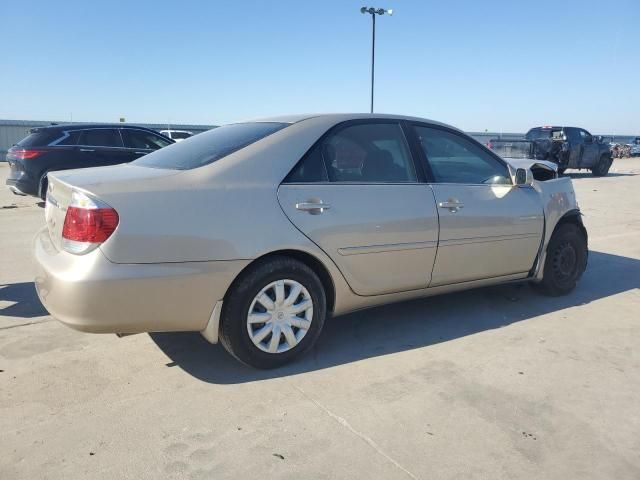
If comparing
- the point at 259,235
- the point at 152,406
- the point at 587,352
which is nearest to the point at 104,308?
the point at 152,406

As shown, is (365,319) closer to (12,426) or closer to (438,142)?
(438,142)

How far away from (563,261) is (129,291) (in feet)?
12.5

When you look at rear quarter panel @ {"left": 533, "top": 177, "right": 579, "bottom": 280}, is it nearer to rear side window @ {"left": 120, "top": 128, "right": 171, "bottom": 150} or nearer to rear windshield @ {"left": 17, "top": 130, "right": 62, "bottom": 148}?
rear side window @ {"left": 120, "top": 128, "right": 171, "bottom": 150}

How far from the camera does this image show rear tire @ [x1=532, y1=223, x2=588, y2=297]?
483 cm

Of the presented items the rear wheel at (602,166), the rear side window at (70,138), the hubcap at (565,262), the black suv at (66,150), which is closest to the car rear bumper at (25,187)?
the black suv at (66,150)

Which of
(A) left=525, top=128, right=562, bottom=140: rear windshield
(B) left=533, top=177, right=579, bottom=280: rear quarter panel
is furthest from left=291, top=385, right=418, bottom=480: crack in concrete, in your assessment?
(A) left=525, top=128, right=562, bottom=140: rear windshield

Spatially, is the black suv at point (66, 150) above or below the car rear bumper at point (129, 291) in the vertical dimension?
above

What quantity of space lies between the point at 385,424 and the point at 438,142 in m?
2.27

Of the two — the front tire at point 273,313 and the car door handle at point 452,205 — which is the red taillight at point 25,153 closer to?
the front tire at point 273,313

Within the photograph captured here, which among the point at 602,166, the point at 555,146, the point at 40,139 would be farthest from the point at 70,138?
the point at 602,166

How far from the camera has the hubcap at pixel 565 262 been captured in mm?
4855

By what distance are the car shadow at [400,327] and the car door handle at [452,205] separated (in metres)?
0.93

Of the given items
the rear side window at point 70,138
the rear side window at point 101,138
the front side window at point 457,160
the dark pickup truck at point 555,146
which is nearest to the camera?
the front side window at point 457,160

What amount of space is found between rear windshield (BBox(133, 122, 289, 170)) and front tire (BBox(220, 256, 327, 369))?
0.77m
